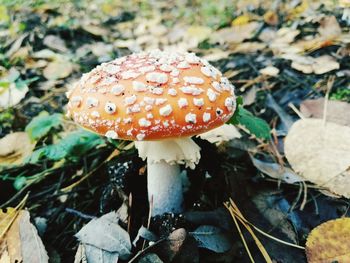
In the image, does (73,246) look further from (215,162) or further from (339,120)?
(339,120)

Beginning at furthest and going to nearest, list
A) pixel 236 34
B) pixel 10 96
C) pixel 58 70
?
pixel 236 34
pixel 58 70
pixel 10 96

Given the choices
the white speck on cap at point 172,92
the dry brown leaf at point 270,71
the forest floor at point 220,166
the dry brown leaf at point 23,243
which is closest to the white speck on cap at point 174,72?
the white speck on cap at point 172,92

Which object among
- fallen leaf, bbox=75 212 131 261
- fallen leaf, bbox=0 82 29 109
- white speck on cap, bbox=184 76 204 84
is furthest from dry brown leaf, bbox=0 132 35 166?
white speck on cap, bbox=184 76 204 84

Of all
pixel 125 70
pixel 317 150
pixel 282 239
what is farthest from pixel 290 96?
pixel 125 70

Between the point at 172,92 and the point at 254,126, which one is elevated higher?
the point at 172,92

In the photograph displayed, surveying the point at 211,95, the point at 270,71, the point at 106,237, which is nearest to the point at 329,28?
the point at 270,71

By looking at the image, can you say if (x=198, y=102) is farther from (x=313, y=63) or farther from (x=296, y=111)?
(x=313, y=63)

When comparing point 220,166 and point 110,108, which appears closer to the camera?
point 110,108

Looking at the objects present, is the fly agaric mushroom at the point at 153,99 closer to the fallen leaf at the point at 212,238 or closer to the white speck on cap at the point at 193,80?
the white speck on cap at the point at 193,80
